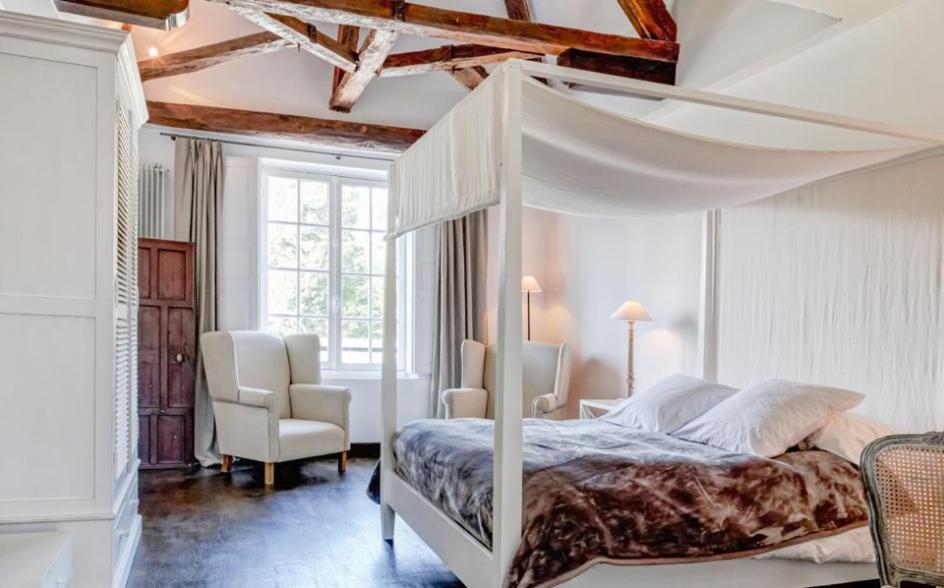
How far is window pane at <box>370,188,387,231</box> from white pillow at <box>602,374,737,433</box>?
10.4 feet

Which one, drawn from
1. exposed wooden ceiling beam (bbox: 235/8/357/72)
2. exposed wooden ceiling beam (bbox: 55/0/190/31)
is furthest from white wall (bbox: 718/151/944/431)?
exposed wooden ceiling beam (bbox: 55/0/190/31)

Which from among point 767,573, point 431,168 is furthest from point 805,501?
point 431,168

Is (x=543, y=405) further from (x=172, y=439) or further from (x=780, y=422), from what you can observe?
(x=172, y=439)

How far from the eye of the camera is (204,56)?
187 inches

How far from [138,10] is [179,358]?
274 centimetres

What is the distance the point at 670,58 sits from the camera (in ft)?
14.6

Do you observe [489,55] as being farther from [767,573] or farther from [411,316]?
[767,573]

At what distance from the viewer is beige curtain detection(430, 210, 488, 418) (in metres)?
5.90

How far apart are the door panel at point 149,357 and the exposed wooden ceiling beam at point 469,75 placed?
9.49 feet

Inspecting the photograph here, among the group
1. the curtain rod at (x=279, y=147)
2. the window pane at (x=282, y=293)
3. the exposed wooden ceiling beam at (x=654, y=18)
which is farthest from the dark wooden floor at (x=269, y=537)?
the exposed wooden ceiling beam at (x=654, y=18)

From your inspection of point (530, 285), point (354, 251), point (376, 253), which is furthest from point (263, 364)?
point (530, 285)

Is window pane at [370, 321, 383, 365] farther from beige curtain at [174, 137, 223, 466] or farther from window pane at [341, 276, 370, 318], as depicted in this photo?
beige curtain at [174, 137, 223, 466]

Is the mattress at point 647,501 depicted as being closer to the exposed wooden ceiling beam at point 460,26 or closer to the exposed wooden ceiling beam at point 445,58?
the exposed wooden ceiling beam at point 460,26

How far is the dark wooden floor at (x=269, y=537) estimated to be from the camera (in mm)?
2910
